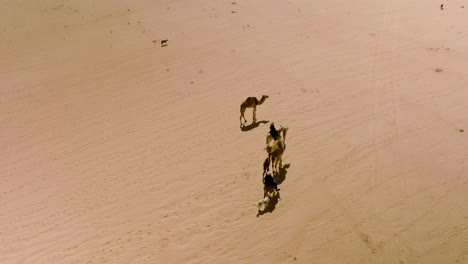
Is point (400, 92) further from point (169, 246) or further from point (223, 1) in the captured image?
point (223, 1)

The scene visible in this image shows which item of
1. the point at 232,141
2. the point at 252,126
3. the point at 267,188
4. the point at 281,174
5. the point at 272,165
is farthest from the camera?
the point at 252,126

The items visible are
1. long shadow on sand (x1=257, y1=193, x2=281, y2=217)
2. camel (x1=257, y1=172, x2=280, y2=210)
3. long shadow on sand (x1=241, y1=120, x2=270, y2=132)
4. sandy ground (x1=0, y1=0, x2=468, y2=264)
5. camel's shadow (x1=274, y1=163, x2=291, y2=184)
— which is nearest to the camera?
sandy ground (x1=0, y1=0, x2=468, y2=264)

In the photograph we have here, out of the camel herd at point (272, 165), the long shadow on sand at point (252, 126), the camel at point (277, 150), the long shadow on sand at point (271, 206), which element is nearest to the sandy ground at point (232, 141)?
the long shadow on sand at point (271, 206)

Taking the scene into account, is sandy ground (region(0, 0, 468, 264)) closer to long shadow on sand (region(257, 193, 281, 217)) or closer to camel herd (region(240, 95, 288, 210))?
long shadow on sand (region(257, 193, 281, 217))

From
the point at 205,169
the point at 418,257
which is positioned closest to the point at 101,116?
the point at 205,169

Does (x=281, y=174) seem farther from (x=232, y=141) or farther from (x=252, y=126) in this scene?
(x=252, y=126)

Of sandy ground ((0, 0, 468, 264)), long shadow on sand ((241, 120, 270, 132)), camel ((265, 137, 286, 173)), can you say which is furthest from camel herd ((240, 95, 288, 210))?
long shadow on sand ((241, 120, 270, 132))

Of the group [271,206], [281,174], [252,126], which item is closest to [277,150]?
[281,174]
